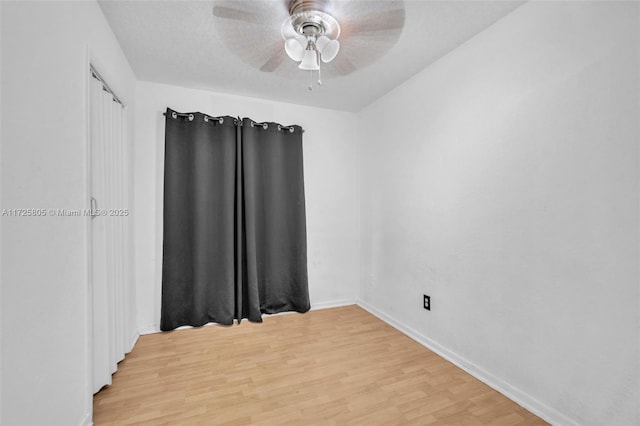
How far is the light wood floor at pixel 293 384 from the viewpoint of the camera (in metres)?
1.67

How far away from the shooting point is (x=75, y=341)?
1.41m

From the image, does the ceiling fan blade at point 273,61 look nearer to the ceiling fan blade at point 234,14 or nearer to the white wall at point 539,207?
the ceiling fan blade at point 234,14

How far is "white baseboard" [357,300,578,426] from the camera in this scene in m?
1.61

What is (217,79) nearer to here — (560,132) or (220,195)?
(220,195)

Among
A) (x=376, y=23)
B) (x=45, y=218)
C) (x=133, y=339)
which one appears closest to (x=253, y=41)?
(x=376, y=23)

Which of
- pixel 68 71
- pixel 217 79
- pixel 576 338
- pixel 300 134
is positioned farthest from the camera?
pixel 300 134

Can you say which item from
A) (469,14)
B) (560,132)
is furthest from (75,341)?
(469,14)

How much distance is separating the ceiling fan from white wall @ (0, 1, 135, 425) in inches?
33.0

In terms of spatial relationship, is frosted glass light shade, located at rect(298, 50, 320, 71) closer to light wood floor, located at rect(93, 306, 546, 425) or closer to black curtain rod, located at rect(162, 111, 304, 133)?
black curtain rod, located at rect(162, 111, 304, 133)

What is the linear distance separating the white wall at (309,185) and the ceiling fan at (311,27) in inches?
46.8

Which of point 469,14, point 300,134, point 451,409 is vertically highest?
point 469,14

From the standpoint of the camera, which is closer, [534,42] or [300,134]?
Answer: [534,42]

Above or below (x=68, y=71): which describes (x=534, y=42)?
above

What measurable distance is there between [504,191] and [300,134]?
7.36 feet
